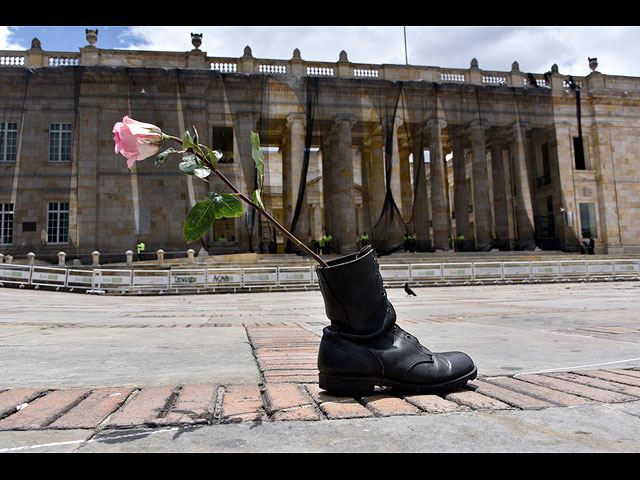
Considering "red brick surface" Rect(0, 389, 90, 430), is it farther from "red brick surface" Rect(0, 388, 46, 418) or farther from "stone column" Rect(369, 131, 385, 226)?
"stone column" Rect(369, 131, 385, 226)

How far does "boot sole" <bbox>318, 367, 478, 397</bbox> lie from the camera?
2.38 metres

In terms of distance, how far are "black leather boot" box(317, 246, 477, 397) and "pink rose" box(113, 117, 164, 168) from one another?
103cm

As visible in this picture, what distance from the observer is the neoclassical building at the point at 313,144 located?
2867cm

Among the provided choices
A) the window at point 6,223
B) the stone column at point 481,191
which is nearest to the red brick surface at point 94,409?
the window at point 6,223

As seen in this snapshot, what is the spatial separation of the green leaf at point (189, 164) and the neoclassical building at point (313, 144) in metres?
26.0

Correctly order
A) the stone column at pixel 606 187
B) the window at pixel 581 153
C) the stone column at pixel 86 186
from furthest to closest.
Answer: the window at pixel 581 153
the stone column at pixel 606 187
the stone column at pixel 86 186

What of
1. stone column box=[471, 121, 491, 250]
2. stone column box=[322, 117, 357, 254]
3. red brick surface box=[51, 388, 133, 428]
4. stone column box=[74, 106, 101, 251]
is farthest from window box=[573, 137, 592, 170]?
red brick surface box=[51, 388, 133, 428]

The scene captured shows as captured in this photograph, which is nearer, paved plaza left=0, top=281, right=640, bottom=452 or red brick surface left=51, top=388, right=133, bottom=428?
paved plaza left=0, top=281, right=640, bottom=452

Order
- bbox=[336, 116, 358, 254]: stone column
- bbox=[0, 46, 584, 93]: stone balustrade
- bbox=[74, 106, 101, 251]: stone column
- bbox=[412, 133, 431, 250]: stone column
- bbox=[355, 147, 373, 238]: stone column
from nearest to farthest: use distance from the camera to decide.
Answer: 1. bbox=[74, 106, 101, 251]: stone column
2. bbox=[0, 46, 584, 93]: stone balustrade
3. bbox=[336, 116, 358, 254]: stone column
4. bbox=[412, 133, 431, 250]: stone column
5. bbox=[355, 147, 373, 238]: stone column

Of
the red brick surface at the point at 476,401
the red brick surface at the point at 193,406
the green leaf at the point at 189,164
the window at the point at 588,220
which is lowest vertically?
the red brick surface at the point at 476,401

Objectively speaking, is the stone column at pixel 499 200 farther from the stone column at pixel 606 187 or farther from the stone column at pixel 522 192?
the stone column at pixel 606 187

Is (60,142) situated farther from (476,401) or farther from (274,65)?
(476,401)

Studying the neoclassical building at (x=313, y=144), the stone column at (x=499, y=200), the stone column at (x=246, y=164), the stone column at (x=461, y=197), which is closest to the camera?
the neoclassical building at (x=313, y=144)
